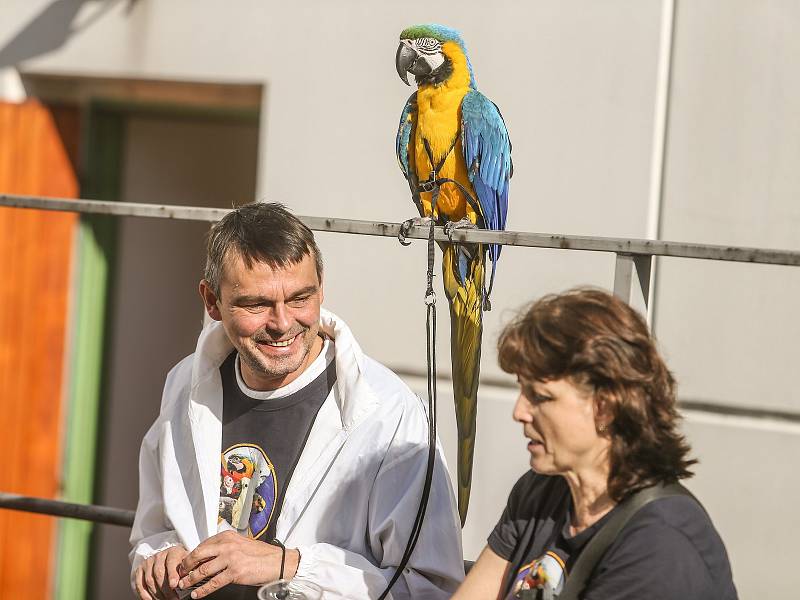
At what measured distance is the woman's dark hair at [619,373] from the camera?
136cm

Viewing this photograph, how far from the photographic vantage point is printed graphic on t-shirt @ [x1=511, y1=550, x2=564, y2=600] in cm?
141

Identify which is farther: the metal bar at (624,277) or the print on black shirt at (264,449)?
the print on black shirt at (264,449)

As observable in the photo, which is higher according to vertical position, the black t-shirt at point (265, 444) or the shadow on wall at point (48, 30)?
the shadow on wall at point (48, 30)

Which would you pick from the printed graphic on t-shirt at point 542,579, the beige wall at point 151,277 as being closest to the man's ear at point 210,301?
the printed graphic on t-shirt at point 542,579

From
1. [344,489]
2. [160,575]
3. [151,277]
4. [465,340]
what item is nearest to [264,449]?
[344,489]

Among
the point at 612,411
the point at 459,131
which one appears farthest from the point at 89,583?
the point at 612,411

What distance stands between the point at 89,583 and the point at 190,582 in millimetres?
2924

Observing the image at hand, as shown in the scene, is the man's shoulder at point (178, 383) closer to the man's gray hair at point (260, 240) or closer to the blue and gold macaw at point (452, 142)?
the man's gray hair at point (260, 240)

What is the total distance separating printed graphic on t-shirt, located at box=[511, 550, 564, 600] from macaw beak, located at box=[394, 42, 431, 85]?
3.55 feet

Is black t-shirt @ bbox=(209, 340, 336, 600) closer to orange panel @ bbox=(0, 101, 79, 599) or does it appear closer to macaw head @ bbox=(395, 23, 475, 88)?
macaw head @ bbox=(395, 23, 475, 88)

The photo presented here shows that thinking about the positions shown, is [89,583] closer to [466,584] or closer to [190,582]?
[190,582]

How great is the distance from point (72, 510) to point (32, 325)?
1.98 metres

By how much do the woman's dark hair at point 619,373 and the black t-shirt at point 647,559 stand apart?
2.1 inches

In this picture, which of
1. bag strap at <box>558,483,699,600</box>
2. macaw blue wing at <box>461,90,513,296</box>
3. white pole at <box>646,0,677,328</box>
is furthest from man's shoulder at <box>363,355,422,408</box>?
white pole at <box>646,0,677,328</box>
